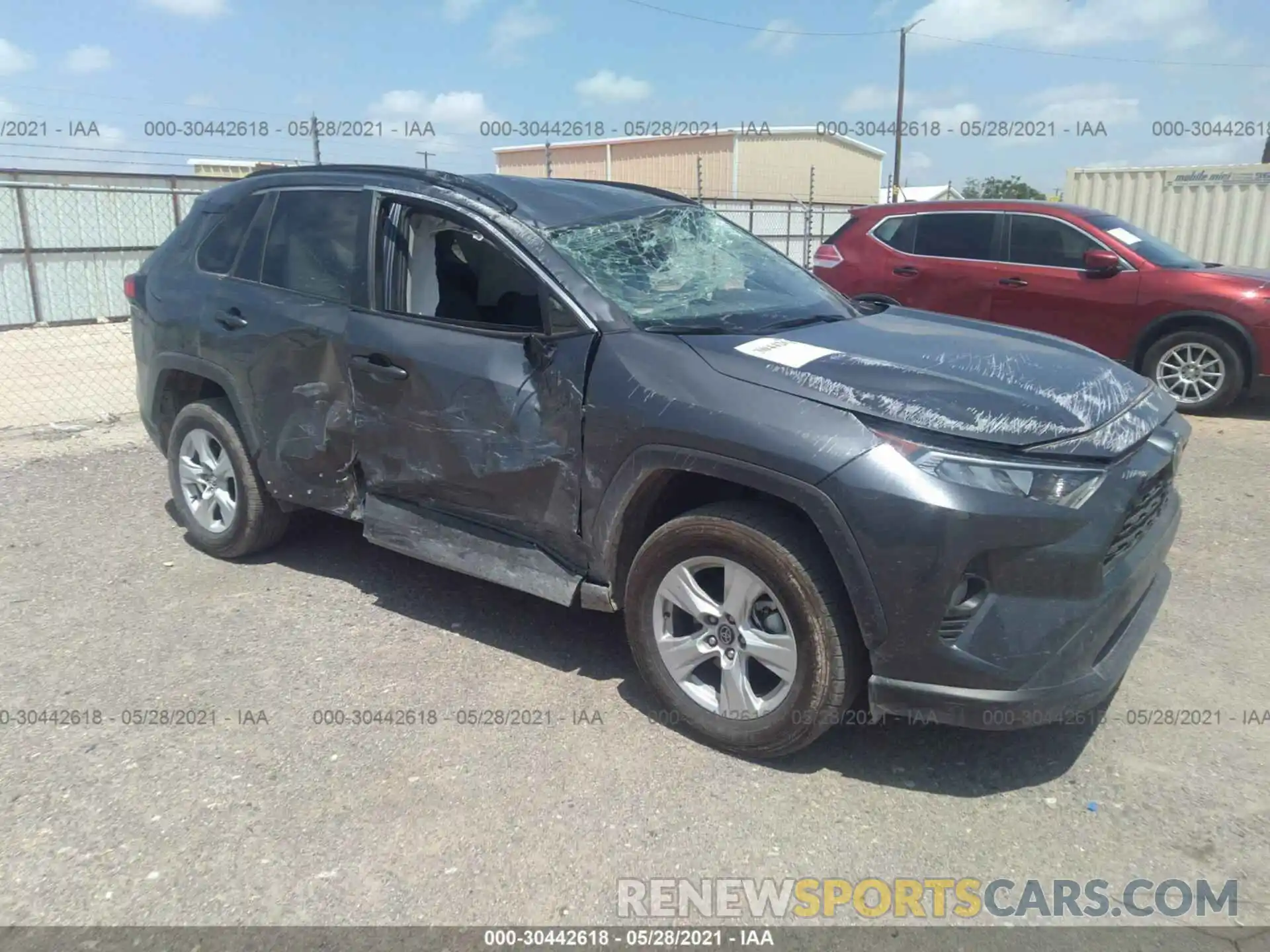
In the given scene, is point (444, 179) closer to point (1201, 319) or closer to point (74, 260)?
point (1201, 319)

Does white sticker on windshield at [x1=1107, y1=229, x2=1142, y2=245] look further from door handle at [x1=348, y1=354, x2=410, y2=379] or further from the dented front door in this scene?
door handle at [x1=348, y1=354, x2=410, y2=379]

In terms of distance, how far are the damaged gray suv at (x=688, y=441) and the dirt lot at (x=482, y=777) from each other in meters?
0.32

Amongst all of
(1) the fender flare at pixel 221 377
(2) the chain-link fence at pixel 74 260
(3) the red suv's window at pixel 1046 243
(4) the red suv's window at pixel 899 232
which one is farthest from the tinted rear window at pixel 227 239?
(3) the red suv's window at pixel 1046 243

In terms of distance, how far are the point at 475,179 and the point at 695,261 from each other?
994 mm

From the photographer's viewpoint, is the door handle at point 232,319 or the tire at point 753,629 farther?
the door handle at point 232,319

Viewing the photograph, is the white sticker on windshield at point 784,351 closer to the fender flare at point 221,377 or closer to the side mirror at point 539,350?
the side mirror at point 539,350

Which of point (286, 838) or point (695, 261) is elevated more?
point (695, 261)

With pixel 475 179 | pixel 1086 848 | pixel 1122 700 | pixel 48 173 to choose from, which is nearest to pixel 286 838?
pixel 1086 848

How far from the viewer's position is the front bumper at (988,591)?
2766 mm

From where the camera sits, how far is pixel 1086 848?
9.32 feet

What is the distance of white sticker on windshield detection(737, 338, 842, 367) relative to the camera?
324 centimetres

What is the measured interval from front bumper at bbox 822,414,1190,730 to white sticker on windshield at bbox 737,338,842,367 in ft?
1.72

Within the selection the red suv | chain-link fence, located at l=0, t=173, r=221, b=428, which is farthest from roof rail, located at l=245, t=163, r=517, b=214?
chain-link fence, located at l=0, t=173, r=221, b=428

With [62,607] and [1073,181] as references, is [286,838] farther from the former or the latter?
[1073,181]
